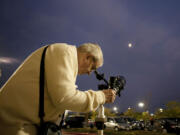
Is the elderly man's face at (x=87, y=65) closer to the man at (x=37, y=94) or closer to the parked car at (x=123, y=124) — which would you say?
the man at (x=37, y=94)

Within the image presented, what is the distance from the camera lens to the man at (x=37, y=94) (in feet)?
4.83

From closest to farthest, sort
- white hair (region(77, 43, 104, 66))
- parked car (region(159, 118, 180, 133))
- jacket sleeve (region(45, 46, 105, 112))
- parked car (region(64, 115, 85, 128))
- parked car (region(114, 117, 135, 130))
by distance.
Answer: jacket sleeve (region(45, 46, 105, 112)) → white hair (region(77, 43, 104, 66)) → parked car (region(159, 118, 180, 133)) → parked car (region(114, 117, 135, 130)) → parked car (region(64, 115, 85, 128))

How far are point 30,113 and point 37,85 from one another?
0.21m

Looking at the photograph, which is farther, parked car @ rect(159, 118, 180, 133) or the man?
parked car @ rect(159, 118, 180, 133)

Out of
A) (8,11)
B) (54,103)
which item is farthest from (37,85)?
(8,11)

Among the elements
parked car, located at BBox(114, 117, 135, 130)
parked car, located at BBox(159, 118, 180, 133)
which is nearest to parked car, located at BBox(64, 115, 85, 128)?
parked car, located at BBox(114, 117, 135, 130)

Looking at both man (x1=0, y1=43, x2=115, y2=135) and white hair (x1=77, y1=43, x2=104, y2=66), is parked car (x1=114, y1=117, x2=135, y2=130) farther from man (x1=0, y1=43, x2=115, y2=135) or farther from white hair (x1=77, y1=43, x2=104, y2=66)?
man (x1=0, y1=43, x2=115, y2=135)

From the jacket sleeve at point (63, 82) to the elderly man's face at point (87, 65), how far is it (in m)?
0.32

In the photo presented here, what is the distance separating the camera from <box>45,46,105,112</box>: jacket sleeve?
1.46 meters

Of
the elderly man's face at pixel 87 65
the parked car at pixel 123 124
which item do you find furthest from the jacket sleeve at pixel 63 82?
the parked car at pixel 123 124

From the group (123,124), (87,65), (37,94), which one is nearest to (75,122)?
(123,124)

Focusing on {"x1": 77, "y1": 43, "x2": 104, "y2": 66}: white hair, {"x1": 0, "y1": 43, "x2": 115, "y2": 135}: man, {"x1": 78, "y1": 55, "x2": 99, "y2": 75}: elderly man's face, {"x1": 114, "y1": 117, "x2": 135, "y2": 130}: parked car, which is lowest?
{"x1": 0, "y1": 43, "x2": 115, "y2": 135}: man

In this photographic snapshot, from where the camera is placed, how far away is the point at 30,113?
1.47 meters

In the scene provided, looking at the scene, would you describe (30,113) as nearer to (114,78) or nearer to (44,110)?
(44,110)
